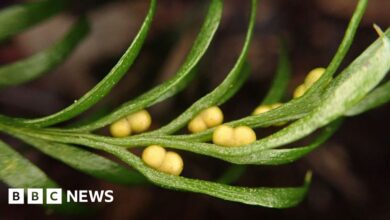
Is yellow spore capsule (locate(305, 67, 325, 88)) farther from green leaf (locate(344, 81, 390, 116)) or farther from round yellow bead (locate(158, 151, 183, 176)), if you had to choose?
round yellow bead (locate(158, 151, 183, 176))

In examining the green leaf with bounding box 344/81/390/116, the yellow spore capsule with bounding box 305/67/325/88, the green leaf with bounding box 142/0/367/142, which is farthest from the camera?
the green leaf with bounding box 344/81/390/116

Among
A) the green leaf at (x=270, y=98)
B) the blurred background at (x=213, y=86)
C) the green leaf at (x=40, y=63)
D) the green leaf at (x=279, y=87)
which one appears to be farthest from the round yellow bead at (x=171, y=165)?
the blurred background at (x=213, y=86)

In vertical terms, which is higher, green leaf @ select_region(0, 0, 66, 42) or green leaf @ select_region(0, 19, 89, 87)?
green leaf @ select_region(0, 0, 66, 42)

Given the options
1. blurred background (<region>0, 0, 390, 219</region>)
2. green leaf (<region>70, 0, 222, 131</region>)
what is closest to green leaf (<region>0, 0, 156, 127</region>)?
green leaf (<region>70, 0, 222, 131</region>)

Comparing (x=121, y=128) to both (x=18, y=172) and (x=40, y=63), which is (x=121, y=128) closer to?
(x=18, y=172)

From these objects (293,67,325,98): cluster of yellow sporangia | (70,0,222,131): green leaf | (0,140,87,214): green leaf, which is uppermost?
(70,0,222,131): green leaf

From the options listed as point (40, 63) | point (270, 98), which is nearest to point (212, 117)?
point (270, 98)

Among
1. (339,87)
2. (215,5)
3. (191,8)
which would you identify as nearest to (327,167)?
(191,8)
